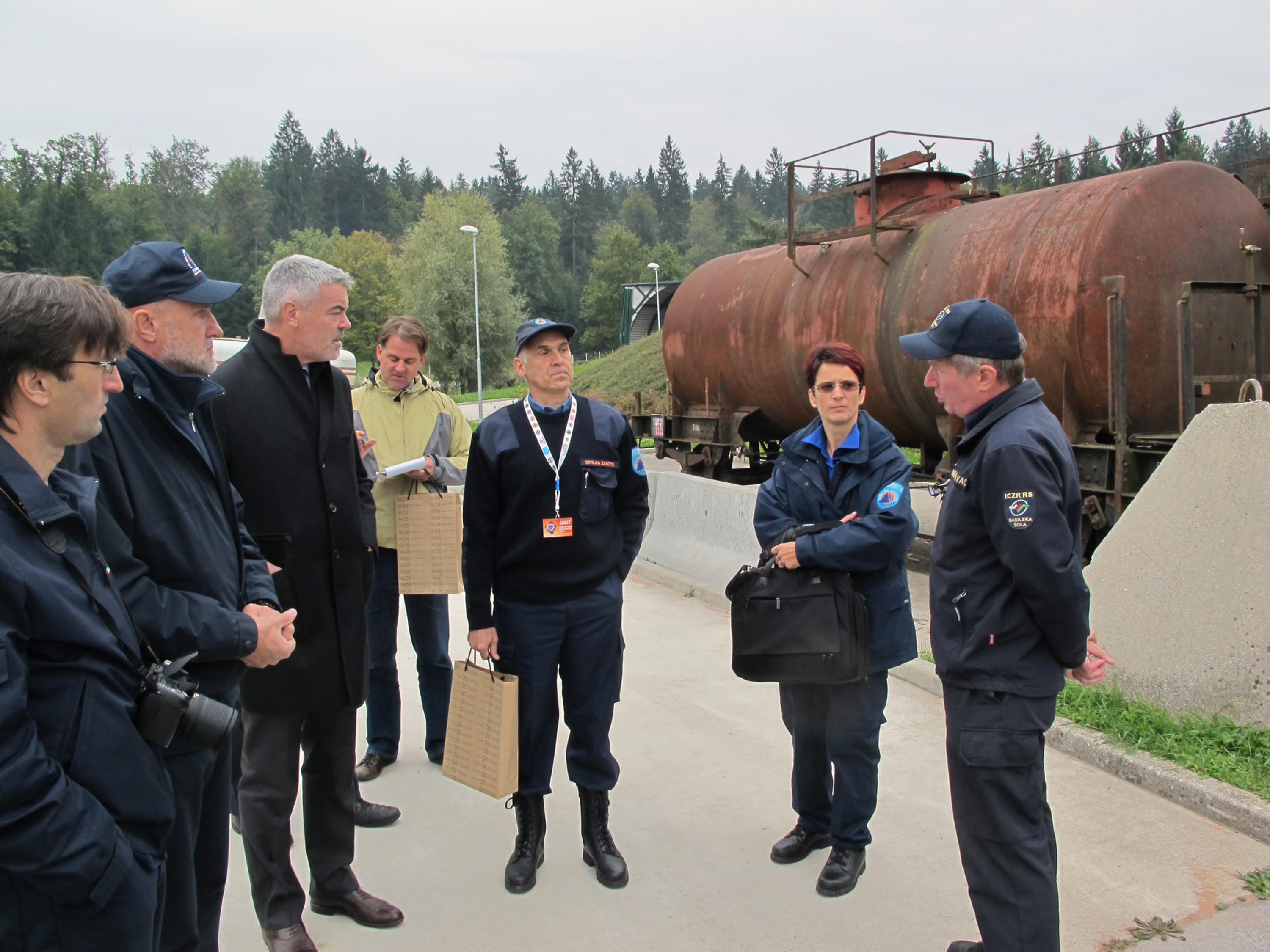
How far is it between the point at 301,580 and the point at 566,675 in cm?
111

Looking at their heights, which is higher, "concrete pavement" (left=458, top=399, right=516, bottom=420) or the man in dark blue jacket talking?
the man in dark blue jacket talking

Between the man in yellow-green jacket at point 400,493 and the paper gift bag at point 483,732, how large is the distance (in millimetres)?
1017

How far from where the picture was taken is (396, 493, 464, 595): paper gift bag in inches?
184

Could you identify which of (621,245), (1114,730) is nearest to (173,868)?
(1114,730)

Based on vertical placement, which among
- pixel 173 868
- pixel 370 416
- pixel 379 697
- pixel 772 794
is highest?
pixel 370 416

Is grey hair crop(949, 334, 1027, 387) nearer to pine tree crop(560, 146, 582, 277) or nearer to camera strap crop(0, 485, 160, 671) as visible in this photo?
camera strap crop(0, 485, 160, 671)

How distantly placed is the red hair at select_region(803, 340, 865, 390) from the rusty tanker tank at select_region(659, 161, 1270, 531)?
407cm

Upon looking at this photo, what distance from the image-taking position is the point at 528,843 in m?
3.78

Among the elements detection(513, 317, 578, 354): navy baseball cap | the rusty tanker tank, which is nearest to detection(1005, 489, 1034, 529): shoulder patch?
detection(513, 317, 578, 354): navy baseball cap

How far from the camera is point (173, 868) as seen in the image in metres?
2.34

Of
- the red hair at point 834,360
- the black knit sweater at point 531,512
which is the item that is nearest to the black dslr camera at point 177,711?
the black knit sweater at point 531,512

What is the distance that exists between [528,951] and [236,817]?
169 centimetres

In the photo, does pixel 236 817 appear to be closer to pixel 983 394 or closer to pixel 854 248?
pixel 983 394

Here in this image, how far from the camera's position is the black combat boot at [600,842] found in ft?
12.1
